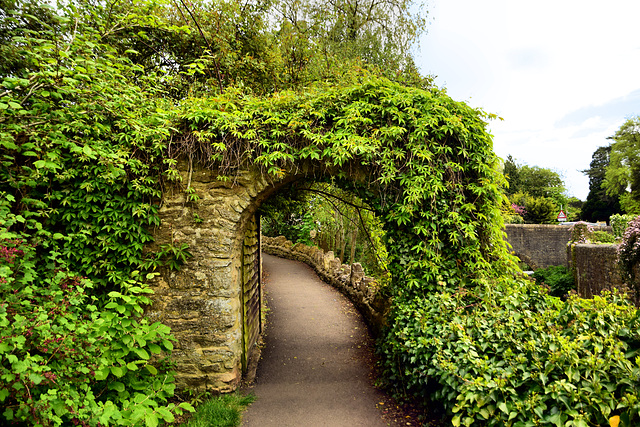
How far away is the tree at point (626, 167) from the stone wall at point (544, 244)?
16552 mm

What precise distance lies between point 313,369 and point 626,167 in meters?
38.8

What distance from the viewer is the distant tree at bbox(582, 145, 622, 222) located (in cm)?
3362

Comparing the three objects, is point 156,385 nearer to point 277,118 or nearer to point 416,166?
point 277,118

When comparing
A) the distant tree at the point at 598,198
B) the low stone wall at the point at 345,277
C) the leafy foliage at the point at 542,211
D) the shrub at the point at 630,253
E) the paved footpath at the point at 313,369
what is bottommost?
the paved footpath at the point at 313,369

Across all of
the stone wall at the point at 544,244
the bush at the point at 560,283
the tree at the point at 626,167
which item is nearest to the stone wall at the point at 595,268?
the bush at the point at 560,283

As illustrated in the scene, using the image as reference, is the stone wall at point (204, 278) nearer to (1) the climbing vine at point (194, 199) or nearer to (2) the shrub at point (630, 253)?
(1) the climbing vine at point (194, 199)

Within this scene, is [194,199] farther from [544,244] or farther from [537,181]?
[537,181]

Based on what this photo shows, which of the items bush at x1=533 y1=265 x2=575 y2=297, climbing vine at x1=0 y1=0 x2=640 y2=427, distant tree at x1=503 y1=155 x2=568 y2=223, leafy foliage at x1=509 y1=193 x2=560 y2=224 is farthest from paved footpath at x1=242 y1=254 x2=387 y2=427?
distant tree at x1=503 y1=155 x2=568 y2=223

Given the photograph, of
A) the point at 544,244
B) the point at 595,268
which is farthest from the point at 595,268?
the point at 544,244

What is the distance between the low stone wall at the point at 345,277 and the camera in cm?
630

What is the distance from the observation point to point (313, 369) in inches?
202

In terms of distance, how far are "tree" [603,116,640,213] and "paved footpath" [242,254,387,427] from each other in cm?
3270

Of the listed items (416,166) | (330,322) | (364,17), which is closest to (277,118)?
(416,166)

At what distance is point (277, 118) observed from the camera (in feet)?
13.8
